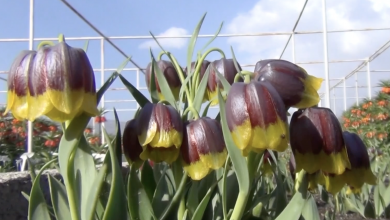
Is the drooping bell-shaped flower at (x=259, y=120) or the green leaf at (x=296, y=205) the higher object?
the drooping bell-shaped flower at (x=259, y=120)

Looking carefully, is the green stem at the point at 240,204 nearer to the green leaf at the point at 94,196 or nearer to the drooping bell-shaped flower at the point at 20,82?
the green leaf at the point at 94,196

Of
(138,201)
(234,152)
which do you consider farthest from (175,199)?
(234,152)

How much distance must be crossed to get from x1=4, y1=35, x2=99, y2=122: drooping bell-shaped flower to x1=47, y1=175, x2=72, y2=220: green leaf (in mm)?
212

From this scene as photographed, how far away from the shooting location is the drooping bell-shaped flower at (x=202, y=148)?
693 millimetres

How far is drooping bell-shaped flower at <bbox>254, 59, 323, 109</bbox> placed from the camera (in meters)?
0.67

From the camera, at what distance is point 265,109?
Answer: 0.61m

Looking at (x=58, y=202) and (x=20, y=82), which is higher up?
(x=20, y=82)

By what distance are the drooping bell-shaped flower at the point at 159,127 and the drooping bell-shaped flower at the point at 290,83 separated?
131mm

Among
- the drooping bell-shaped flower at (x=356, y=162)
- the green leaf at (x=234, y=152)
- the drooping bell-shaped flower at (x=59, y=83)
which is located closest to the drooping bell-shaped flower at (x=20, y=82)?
the drooping bell-shaped flower at (x=59, y=83)

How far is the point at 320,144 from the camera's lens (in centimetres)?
67

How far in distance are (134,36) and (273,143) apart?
16.6 ft

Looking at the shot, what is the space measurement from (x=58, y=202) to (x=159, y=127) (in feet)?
0.80

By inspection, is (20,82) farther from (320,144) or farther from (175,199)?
(320,144)

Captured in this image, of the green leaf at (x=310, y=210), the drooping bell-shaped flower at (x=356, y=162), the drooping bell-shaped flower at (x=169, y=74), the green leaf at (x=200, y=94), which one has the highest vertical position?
the drooping bell-shaped flower at (x=169, y=74)
